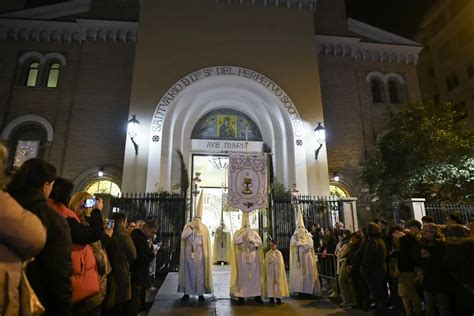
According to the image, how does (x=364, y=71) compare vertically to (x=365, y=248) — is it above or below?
above

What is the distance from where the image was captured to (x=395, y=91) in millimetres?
17641

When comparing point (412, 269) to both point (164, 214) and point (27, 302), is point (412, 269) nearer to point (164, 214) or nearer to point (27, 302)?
point (27, 302)

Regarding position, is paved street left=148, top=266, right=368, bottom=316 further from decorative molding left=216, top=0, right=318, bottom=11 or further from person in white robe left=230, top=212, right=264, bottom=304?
decorative molding left=216, top=0, right=318, bottom=11

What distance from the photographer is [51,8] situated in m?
16.2

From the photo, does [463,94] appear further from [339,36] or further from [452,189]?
[452,189]

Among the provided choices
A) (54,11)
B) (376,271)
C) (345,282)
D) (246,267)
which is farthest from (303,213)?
(54,11)

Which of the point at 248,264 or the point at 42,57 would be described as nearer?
the point at 248,264

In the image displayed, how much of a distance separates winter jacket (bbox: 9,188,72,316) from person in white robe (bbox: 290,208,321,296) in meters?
5.79

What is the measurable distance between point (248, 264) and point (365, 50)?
15.0 meters

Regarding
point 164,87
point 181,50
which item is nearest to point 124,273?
point 164,87

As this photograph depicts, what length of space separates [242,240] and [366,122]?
12.1 metres

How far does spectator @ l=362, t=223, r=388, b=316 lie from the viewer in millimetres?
5633

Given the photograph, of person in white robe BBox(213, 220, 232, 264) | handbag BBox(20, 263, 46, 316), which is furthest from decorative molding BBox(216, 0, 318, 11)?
handbag BBox(20, 263, 46, 316)

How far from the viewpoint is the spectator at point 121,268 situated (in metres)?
4.11
